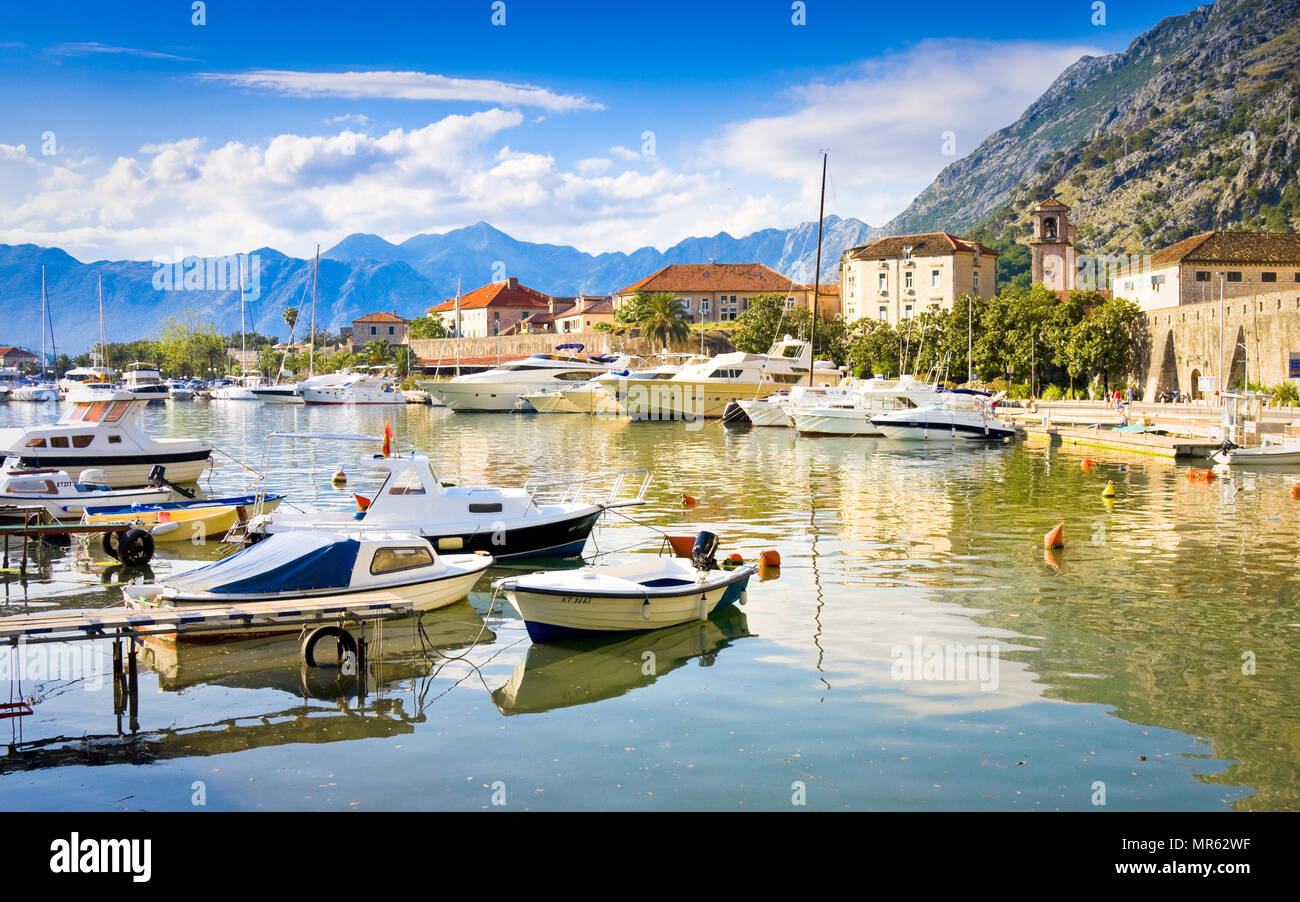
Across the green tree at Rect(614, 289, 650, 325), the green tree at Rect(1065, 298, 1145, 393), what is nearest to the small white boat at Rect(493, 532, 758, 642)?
the green tree at Rect(1065, 298, 1145, 393)

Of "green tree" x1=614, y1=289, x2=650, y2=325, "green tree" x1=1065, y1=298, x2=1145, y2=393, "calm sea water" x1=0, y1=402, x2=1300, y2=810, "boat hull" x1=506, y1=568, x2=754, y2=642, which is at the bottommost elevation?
"calm sea water" x1=0, y1=402, x2=1300, y2=810

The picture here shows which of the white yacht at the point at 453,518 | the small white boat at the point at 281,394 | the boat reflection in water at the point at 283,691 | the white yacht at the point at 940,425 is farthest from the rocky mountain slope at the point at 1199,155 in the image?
the boat reflection in water at the point at 283,691

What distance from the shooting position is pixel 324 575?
1719 cm

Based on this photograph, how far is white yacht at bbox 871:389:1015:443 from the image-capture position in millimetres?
54812

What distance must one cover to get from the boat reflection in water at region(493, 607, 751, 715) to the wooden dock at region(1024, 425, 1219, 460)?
3384 centimetres

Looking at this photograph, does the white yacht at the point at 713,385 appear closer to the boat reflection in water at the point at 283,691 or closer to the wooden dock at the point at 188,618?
the boat reflection in water at the point at 283,691

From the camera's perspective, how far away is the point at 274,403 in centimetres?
→ 11506

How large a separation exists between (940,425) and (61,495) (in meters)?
41.4

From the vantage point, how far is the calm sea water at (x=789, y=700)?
452 inches

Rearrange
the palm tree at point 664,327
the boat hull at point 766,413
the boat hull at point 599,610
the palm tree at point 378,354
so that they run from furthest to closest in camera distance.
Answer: the palm tree at point 378,354, the palm tree at point 664,327, the boat hull at point 766,413, the boat hull at point 599,610

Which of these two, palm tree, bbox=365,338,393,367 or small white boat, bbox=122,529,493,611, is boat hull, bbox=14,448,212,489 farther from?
palm tree, bbox=365,338,393,367

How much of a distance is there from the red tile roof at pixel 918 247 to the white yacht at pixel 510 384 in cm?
3300
